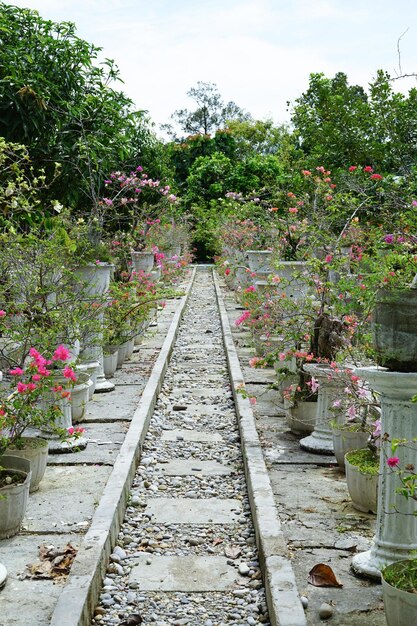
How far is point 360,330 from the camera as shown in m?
6.11

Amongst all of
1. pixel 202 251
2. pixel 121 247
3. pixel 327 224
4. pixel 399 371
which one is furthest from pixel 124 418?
pixel 202 251

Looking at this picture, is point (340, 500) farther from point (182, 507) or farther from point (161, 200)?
point (161, 200)

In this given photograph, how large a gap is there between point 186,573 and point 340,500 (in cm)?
134

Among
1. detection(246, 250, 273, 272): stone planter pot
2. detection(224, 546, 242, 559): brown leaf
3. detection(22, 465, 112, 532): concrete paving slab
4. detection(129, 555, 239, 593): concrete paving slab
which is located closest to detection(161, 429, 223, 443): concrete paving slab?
detection(22, 465, 112, 532): concrete paving slab

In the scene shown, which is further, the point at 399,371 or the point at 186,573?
the point at 186,573

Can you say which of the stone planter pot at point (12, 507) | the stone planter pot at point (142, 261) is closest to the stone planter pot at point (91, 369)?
the stone planter pot at point (12, 507)

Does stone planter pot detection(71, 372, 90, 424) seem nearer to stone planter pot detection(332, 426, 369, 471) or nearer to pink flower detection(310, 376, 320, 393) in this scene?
pink flower detection(310, 376, 320, 393)

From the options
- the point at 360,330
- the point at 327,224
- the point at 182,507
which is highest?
the point at 327,224

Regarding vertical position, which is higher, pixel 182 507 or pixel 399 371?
pixel 399 371

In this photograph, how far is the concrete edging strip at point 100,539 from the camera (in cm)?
365

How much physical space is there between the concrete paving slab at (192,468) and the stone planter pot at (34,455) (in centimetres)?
117

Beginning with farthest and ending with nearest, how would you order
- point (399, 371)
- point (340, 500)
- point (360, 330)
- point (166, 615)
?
point (360, 330)
point (340, 500)
point (166, 615)
point (399, 371)

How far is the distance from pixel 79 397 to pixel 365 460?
302 centimetres

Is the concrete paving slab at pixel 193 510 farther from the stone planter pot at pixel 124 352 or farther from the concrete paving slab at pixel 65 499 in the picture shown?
the stone planter pot at pixel 124 352
